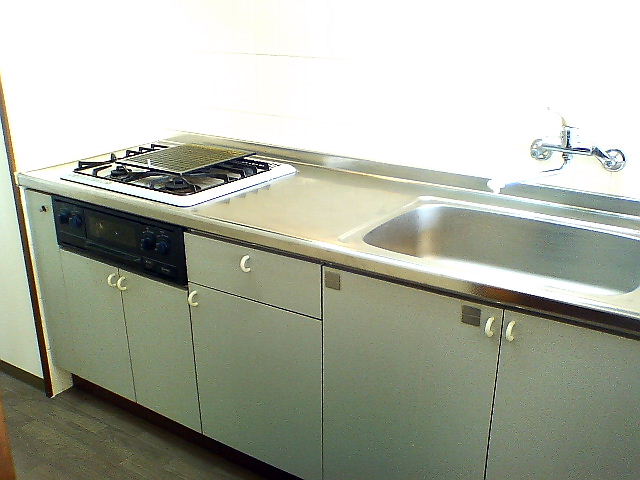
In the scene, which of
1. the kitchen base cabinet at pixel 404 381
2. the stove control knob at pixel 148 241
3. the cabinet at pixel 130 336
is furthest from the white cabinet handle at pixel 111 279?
the kitchen base cabinet at pixel 404 381

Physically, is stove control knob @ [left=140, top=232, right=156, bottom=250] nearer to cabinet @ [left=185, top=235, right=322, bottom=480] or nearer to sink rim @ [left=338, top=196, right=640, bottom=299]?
cabinet @ [left=185, top=235, right=322, bottom=480]

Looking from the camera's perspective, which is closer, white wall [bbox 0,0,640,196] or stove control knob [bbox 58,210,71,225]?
white wall [bbox 0,0,640,196]

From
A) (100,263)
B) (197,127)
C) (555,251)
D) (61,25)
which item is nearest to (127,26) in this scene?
(61,25)

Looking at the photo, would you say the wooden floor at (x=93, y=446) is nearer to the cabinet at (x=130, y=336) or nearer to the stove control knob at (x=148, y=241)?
the cabinet at (x=130, y=336)

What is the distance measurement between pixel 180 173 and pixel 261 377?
2.31 feet

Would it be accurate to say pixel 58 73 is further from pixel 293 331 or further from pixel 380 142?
pixel 293 331

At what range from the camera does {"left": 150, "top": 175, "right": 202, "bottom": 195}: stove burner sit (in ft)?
6.68

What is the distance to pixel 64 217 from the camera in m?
2.26

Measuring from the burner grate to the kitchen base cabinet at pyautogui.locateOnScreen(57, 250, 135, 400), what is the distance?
Answer: 0.38 m

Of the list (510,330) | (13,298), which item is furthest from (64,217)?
(510,330)

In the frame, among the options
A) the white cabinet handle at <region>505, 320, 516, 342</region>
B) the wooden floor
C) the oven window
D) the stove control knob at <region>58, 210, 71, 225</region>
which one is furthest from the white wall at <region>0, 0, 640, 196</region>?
the wooden floor

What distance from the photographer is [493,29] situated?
185 centimetres

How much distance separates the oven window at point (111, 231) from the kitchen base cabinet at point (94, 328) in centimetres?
10

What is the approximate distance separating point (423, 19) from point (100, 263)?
132 cm
